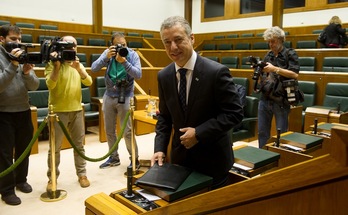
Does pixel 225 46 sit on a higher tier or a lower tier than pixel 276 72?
higher

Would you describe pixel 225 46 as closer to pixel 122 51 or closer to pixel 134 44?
pixel 134 44

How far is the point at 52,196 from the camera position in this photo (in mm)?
2697

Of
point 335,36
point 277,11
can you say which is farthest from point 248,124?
point 277,11

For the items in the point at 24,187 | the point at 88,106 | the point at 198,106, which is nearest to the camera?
the point at 198,106

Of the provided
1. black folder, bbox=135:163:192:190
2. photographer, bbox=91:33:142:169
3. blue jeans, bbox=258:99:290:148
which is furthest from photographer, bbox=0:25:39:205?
blue jeans, bbox=258:99:290:148

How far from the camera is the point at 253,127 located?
12.8ft

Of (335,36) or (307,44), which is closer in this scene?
(335,36)

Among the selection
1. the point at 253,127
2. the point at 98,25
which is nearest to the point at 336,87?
the point at 253,127

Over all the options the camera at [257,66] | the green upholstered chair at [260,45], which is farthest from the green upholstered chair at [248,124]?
the green upholstered chair at [260,45]

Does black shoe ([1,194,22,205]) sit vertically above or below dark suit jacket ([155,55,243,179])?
below

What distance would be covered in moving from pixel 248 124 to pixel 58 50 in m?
2.28

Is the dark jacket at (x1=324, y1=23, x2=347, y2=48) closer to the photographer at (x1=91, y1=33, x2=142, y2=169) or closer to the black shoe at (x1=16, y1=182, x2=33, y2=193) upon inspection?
the photographer at (x1=91, y1=33, x2=142, y2=169)

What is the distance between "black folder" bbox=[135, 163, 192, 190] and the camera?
1.16 meters

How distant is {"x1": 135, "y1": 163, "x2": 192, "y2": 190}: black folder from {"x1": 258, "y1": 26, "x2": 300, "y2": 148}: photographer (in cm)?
→ 184
